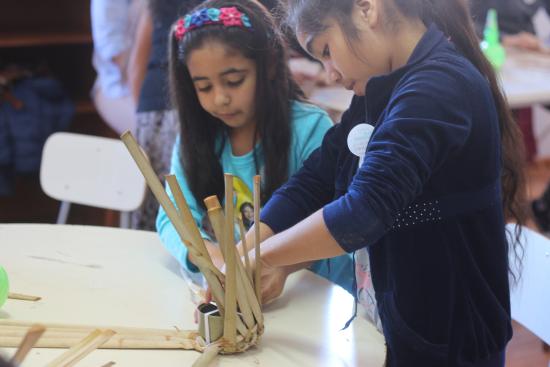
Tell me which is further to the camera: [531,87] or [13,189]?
[13,189]

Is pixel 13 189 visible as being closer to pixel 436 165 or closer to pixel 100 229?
pixel 100 229

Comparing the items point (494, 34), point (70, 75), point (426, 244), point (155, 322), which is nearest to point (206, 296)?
point (155, 322)

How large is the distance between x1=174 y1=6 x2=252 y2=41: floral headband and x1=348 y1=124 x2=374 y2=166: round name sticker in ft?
1.62

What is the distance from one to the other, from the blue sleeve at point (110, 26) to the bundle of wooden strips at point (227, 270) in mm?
1864

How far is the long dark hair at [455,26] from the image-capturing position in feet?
3.48

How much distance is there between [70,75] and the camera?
11.0 feet

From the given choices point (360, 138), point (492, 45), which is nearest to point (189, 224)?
point (360, 138)

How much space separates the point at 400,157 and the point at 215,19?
709 millimetres

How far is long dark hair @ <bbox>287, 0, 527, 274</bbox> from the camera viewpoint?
106cm

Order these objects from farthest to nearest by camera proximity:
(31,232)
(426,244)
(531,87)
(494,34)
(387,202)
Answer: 1. (494,34)
2. (531,87)
3. (31,232)
4. (426,244)
5. (387,202)

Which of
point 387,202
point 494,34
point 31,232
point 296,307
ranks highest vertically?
point 494,34

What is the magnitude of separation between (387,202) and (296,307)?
Answer: 367 millimetres

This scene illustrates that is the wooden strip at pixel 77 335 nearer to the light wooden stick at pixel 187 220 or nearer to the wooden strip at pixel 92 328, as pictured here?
the wooden strip at pixel 92 328

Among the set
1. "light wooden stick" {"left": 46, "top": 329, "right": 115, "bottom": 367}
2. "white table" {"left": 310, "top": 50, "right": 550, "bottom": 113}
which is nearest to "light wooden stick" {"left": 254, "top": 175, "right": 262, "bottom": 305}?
"light wooden stick" {"left": 46, "top": 329, "right": 115, "bottom": 367}
